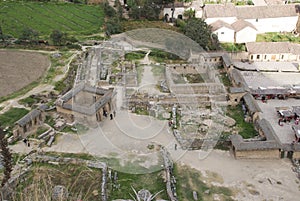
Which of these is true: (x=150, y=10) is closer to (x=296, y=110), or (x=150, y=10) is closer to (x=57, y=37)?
(x=57, y=37)

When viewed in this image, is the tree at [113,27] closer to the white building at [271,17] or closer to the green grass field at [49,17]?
the green grass field at [49,17]

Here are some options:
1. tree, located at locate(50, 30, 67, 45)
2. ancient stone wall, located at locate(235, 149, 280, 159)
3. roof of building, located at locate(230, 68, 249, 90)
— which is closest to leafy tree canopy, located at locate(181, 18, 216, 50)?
roof of building, located at locate(230, 68, 249, 90)

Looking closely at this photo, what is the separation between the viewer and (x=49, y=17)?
6531 cm

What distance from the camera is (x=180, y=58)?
48781mm

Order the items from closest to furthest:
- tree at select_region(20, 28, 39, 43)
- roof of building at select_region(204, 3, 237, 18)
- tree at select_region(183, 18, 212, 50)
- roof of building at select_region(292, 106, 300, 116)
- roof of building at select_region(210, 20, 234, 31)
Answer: roof of building at select_region(292, 106, 300, 116), tree at select_region(183, 18, 212, 50), tree at select_region(20, 28, 39, 43), roof of building at select_region(210, 20, 234, 31), roof of building at select_region(204, 3, 237, 18)

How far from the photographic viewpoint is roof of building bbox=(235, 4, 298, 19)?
59.5 m

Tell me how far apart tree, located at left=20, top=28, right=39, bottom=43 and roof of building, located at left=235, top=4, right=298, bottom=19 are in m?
30.9

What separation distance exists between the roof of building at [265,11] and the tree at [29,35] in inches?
1217

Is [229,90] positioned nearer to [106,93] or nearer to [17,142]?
[106,93]

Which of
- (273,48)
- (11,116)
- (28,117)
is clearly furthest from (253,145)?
(273,48)

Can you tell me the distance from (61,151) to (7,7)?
46.8m

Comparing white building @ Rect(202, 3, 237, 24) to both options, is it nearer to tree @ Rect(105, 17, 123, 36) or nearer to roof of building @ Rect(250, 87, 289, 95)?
tree @ Rect(105, 17, 123, 36)

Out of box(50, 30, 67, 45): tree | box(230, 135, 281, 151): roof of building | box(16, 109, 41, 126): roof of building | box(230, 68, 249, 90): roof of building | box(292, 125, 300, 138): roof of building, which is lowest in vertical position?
box(230, 135, 281, 151): roof of building

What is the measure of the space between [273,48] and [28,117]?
33350mm
